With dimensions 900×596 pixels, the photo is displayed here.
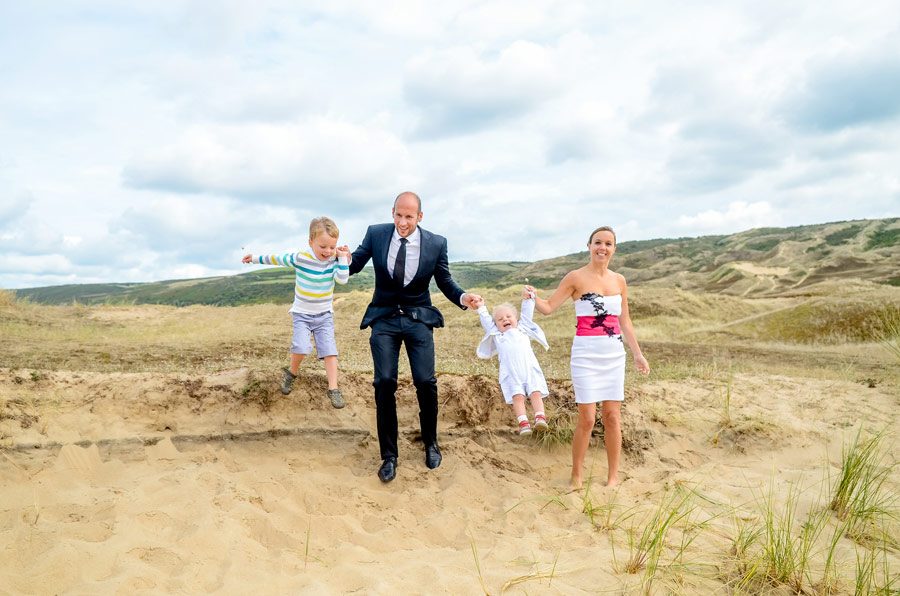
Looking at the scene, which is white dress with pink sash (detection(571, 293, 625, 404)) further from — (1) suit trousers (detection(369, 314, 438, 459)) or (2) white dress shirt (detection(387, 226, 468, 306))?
(2) white dress shirt (detection(387, 226, 468, 306))

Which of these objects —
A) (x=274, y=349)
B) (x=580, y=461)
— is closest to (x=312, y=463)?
(x=580, y=461)

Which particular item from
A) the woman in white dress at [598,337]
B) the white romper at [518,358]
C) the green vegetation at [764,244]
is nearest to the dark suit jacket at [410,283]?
the white romper at [518,358]

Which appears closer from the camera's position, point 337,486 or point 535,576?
point 535,576

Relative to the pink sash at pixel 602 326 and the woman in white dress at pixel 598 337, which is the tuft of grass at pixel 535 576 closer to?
the woman in white dress at pixel 598 337

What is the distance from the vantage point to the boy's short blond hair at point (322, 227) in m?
5.73

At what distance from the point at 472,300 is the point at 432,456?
162 centimetres

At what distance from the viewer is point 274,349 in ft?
36.2

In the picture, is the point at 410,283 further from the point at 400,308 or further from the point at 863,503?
the point at 863,503

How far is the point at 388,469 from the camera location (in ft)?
16.7

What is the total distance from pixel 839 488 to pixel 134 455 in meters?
6.43

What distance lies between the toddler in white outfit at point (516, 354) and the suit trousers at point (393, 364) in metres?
0.76

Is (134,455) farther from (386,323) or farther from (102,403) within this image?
(386,323)

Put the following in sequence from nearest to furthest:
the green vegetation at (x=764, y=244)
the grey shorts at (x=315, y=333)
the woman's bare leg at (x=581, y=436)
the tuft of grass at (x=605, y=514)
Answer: the tuft of grass at (x=605, y=514) → the woman's bare leg at (x=581, y=436) → the grey shorts at (x=315, y=333) → the green vegetation at (x=764, y=244)

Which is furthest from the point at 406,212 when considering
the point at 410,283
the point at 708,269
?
the point at 708,269
